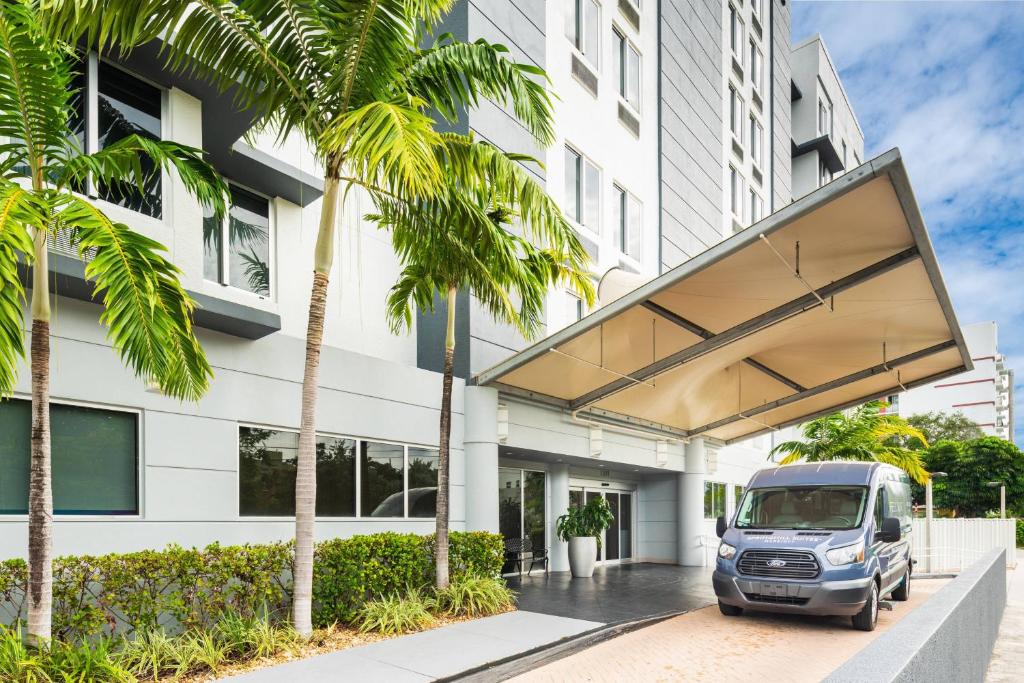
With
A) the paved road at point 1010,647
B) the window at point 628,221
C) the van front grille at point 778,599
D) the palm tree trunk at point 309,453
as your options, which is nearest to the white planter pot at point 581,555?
the van front grille at point 778,599

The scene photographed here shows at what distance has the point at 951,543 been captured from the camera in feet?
72.3

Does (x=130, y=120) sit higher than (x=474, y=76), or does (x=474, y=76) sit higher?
(x=474, y=76)

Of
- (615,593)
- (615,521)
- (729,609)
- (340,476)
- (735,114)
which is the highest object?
(735,114)

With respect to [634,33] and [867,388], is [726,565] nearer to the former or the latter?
[867,388]

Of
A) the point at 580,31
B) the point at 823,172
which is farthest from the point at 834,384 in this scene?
the point at 823,172

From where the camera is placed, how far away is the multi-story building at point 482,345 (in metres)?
9.43

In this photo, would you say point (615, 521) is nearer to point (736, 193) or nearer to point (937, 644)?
point (736, 193)

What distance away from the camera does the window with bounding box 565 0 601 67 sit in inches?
750

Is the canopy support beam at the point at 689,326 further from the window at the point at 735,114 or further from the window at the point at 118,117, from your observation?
the window at the point at 735,114

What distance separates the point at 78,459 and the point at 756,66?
100 ft

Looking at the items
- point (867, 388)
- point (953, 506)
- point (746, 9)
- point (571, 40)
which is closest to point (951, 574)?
point (867, 388)

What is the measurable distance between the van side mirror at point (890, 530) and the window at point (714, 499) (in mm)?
12825

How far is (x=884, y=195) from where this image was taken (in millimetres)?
10523

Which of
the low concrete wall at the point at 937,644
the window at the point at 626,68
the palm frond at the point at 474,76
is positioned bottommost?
the low concrete wall at the point at 937,644
